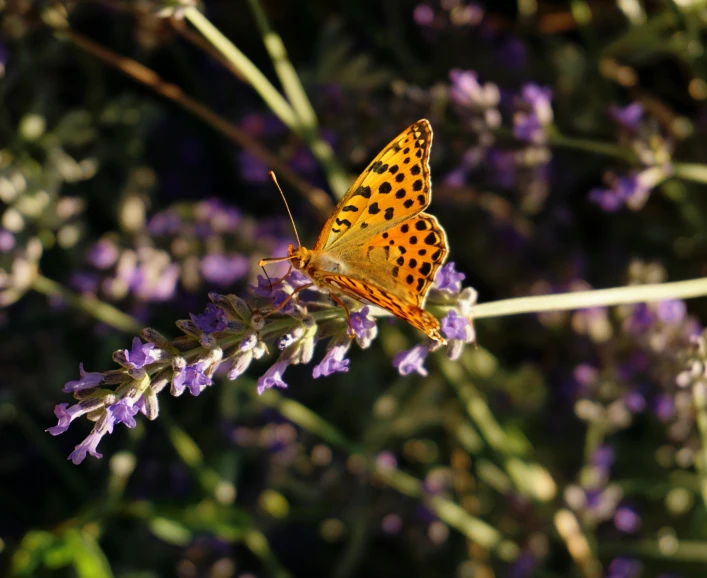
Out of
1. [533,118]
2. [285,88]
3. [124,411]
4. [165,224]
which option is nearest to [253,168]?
[165,224]

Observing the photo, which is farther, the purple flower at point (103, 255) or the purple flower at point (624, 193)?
the purple flower at point (103, 255)

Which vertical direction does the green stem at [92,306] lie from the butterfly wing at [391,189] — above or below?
below

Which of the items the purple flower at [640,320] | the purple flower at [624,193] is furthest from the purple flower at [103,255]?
the purple flower at [640,320]

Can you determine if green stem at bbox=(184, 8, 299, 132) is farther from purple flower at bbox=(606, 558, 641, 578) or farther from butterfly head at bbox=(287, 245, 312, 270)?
purple flower at bbox=(606, 558, 641, 578)

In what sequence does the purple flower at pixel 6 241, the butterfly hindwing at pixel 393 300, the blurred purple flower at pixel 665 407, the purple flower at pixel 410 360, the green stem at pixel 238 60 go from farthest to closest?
the blurred purple flower at pixel 665 407, the purple flower at pixel 6 241, the green stem at pixel 238 60, the purple flower at pixel 410 360, the butterfly hindwing at pixel 393 300

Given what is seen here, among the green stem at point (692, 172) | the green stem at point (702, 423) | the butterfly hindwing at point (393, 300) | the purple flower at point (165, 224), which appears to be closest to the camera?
the butterfly hindwing at point (393, 300)

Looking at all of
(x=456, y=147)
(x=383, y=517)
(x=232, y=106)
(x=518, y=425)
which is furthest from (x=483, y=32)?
(x=383, y=517)

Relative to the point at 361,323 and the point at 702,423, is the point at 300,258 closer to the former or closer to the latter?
the point at 361,323

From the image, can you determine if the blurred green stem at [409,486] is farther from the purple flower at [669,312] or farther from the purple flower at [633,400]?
the purple flower at [669,312]
